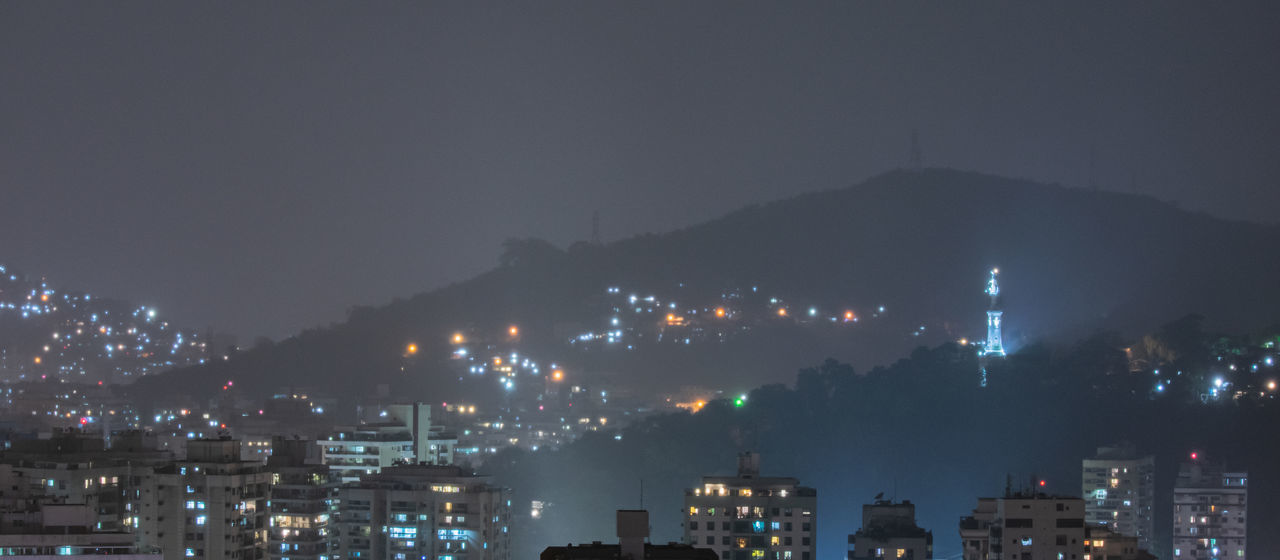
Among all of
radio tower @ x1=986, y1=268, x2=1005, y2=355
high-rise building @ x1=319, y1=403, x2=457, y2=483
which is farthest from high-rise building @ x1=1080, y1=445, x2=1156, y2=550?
high-rise building @ x1=319, y1=403, x2=457, y2=483

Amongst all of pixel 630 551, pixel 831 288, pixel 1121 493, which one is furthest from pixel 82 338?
pixel 630 551

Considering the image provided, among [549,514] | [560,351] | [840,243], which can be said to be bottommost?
[549,514]

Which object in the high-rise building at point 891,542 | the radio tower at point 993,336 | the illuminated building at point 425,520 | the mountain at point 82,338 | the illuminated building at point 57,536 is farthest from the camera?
the mountain at point 82,338

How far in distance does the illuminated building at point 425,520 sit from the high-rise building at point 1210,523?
46.7 feet

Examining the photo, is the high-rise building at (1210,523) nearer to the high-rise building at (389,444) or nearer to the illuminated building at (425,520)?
the illuminated building at (425,520)

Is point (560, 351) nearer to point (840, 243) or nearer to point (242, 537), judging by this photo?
point (840, 243)

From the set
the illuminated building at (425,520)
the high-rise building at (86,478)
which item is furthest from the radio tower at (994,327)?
the high-rise building at (86,478)

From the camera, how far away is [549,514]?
40.2m

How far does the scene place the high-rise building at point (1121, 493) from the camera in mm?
36500

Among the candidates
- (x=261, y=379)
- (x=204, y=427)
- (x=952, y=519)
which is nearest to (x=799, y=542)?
(x=952, y=519)

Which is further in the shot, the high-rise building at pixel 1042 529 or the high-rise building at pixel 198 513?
the high-rise building at pixel 198 513

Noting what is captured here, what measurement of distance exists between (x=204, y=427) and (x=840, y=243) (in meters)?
33.2

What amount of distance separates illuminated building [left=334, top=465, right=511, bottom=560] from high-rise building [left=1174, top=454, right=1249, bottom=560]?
560 inches

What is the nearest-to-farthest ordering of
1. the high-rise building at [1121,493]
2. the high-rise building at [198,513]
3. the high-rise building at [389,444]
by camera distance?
the high-rise building at [198,513] < the high-rise building at [1121,493] < the high-rise building at [389,444]
